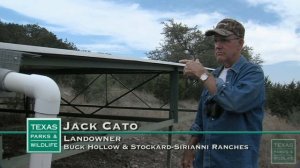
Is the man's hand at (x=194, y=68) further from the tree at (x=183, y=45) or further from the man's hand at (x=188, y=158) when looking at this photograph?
the tree at (x=183, y=45)

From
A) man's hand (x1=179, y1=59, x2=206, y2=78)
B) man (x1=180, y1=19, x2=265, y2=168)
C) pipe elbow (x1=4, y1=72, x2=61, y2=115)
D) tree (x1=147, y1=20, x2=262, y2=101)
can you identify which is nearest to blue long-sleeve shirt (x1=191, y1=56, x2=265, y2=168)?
man (x1=180, y1=19, x2=265, y2=168)

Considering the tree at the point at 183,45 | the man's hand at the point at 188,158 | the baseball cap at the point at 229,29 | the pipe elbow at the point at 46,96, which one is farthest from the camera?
the tree at the point at 183,45

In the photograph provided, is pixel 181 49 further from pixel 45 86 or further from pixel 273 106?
pixel 45 86

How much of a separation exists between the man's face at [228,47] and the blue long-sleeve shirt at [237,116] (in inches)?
2.3

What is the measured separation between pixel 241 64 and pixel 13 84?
134 centimetres

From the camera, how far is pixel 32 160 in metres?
2.35

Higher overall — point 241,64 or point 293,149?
point 241,64

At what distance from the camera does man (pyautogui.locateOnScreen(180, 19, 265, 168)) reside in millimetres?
2699

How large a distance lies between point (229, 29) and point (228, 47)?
0.11 metres

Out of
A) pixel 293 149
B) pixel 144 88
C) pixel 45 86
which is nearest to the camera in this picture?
pixel 45 86

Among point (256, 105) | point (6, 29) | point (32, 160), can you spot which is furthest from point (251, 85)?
point (6, 29)

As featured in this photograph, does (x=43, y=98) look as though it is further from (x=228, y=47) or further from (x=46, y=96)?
(x=228, y=47)

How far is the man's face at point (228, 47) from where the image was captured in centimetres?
A: 290

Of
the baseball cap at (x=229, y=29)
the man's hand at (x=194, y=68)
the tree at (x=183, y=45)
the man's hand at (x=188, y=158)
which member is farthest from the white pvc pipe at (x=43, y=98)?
the tree at (x=183, y=45)
